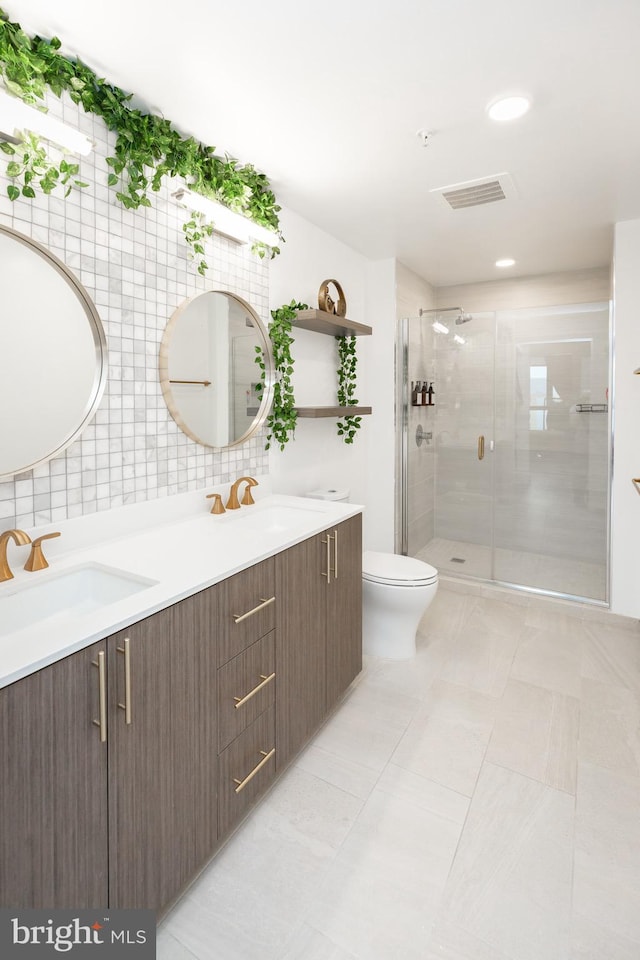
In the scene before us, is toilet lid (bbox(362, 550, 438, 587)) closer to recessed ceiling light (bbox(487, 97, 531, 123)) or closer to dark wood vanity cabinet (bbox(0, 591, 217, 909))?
dark wood vanity cabinet (bbox(0, 591, 217, 909))

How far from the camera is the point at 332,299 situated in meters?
3.03

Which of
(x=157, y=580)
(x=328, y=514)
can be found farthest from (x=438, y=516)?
(x=157, y=580)

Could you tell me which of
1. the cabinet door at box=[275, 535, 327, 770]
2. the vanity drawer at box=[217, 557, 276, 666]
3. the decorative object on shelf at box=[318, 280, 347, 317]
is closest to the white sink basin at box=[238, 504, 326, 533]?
the cabinet door at box=[275, 535, 327, 770]

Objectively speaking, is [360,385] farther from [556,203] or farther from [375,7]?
[375,7]

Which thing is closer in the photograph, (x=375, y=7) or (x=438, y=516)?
(x=375, y=7)

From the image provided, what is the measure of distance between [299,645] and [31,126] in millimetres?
1761

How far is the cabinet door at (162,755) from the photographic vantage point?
3.61 feet

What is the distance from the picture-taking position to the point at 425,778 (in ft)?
5.84

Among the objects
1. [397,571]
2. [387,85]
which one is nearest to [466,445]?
[397,571]

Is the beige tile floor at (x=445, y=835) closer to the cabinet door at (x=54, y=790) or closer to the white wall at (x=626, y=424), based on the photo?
the cabinet door at (x=54, y=790)

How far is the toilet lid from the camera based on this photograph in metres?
2.44

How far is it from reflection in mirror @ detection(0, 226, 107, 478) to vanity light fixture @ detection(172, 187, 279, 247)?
23.6 inches

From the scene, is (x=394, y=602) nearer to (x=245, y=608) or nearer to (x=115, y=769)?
(x=245, y=608)

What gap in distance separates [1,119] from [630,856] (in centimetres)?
270
